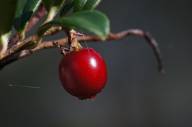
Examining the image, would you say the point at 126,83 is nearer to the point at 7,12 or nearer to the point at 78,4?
the point at 78,4

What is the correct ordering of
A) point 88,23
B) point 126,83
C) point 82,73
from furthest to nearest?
point 126,83 < point 82,73 < point 88,23

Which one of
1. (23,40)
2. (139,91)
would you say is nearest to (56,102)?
(139,91)

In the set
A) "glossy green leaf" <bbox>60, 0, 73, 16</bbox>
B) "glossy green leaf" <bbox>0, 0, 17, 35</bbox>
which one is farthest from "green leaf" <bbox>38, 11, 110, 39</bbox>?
"glossy green leaf" <bbox>60, 0, 73, 16</bbox>

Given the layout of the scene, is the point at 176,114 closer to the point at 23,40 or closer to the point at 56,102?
the point at 56,102

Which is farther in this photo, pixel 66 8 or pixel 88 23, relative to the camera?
pixel 66 8

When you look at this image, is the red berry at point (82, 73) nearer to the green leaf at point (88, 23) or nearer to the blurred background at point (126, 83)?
the green leaf at point (88, 23)

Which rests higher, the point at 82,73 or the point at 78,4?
the point at 78,4

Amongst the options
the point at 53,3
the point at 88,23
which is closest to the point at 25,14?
the point at 53,3
